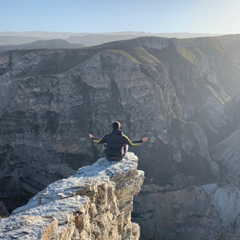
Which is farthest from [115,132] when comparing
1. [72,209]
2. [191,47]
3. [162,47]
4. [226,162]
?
[191,47]

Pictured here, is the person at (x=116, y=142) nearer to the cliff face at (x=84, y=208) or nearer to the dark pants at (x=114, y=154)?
the dark pants at (x=114, y=154)

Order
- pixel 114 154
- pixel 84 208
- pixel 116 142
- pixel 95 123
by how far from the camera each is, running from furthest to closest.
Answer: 1. pixel 95 123
2. pixel 114 154
3. pixel 116 142
4. pixel 84 208

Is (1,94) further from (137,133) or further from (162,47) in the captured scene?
(162,47)

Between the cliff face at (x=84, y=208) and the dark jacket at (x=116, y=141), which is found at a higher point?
the dark jacket at (x=116, y=141)

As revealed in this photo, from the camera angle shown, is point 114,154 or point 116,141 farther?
point 114,154

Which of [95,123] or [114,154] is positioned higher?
[114,154]

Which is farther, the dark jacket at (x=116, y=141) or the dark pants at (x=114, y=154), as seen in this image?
the dark pants at (x=114, y=154)

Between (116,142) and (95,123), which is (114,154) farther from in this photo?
(95,123)

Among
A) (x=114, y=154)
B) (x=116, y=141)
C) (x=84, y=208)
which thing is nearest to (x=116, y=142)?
(x=116, y=141)

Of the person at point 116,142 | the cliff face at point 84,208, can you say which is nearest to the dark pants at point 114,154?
the person at point 116,142

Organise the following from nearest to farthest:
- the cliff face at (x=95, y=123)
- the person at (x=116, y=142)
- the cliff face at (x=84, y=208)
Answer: the cliff face at (x=84, y=208) < the person at (x=116, y=142) < the cliff face at (x=95, y=123)

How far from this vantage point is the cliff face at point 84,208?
7.37 meters

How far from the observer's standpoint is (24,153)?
1786 inches

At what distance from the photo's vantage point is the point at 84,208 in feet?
30.5
